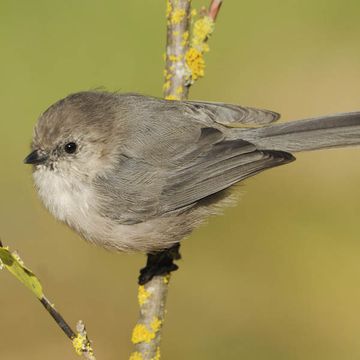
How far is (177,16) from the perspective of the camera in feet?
13.4

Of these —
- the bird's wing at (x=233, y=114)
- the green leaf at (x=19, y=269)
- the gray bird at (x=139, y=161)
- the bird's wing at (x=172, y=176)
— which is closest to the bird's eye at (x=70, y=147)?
the gray bird at (x=139, y=161)

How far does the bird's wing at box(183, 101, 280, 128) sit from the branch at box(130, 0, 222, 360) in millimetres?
165

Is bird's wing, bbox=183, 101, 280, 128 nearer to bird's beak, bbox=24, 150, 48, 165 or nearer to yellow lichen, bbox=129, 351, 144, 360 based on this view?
bird's beak, bbox=24, 150, 48, 165

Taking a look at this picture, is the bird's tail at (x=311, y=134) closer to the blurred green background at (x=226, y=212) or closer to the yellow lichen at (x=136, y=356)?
the blurred green background at (x=226, y=212)

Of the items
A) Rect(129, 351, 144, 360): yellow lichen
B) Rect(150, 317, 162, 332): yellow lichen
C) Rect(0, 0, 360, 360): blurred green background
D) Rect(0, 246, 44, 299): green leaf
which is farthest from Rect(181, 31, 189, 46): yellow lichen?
Rect(0, 246, 44, 299): green leaf

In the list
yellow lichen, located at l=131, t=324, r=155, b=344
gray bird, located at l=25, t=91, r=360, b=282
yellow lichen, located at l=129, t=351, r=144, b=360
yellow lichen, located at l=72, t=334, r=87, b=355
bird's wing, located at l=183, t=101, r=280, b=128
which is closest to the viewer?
yellow lichen, located at l=72, t=334, r=87, b=355

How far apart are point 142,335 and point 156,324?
12 cm

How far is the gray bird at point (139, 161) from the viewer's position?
4141 mm

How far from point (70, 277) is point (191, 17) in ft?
8.29

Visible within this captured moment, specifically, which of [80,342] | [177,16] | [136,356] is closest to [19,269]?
[80,342]

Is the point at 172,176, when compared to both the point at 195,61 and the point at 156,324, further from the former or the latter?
the point at 156,324

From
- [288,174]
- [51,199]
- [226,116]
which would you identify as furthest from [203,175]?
[288,174]

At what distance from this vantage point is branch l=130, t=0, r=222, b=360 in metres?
3.82

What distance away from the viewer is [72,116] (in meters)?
4.12
